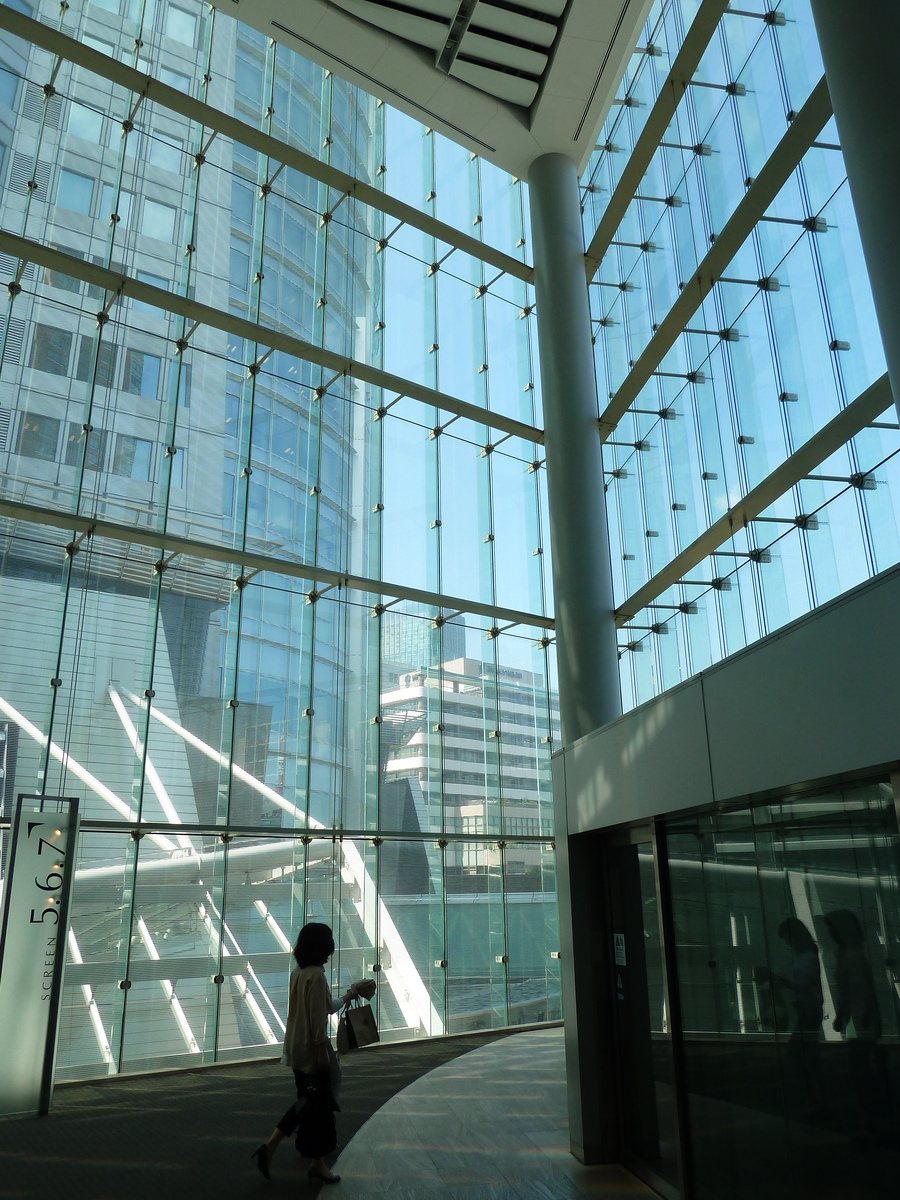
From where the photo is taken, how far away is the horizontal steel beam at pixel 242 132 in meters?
10.2

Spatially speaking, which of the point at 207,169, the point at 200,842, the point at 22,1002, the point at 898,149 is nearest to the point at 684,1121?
the point at 898,149

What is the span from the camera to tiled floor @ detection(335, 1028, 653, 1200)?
5.40 meters

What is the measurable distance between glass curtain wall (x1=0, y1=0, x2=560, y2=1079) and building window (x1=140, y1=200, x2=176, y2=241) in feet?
0.12

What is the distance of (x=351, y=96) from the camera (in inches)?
560

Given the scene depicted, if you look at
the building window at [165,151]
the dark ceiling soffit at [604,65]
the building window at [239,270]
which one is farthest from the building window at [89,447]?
the dark ceiling soffit at [604,65]

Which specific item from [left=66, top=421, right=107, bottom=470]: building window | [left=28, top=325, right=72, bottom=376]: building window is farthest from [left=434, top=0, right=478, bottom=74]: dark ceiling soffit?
[left=66, top=421, right=107, bottom=470]: building window

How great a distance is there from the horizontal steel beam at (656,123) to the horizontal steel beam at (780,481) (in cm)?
496

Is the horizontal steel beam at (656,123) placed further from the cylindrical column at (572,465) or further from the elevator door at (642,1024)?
the elevator door at (642,1024)

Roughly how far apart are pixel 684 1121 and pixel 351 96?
14631 millimetres

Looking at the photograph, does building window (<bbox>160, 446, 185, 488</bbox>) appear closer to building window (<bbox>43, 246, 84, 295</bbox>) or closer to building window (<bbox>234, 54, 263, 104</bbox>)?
building window (<bbox>43, 246, 84, 295</bbox>)

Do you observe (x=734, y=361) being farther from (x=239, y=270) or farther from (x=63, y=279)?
(x=63, y=279)

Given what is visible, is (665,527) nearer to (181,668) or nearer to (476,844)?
(476,844)

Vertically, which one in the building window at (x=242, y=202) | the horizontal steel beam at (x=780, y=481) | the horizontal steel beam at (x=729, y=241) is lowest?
the horizontal steel beam at (x=780, y=481)

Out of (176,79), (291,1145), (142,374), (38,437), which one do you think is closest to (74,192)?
(142,374)
